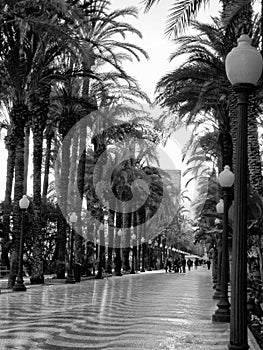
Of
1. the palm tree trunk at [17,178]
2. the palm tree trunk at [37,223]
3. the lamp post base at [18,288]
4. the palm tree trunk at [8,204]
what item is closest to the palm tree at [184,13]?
the palm tree trunk at [17,178]

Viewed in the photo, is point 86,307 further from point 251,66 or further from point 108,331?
point 251,66

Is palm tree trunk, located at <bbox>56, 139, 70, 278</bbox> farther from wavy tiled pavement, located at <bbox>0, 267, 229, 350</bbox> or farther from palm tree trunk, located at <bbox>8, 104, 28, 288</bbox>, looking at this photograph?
wavy tiled pavement, located at <bbox>0, 267, 229, 350</bbox>

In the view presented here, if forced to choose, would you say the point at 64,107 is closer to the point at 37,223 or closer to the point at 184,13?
the point at 37,223

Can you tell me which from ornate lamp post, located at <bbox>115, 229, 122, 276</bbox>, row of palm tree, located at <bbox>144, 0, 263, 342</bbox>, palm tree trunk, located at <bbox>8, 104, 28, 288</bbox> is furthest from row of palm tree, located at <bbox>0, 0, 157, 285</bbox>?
ornate lamp post, located at <bbox>115, 229, 122, 276</bbox>

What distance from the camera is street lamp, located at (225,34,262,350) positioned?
5680 millimetres

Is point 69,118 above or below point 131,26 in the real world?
below

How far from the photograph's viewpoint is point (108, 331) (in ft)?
35.0

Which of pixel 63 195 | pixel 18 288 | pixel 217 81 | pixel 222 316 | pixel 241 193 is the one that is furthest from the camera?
pixel 63 195

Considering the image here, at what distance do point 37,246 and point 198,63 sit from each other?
445 inches

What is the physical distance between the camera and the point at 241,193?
234 inches

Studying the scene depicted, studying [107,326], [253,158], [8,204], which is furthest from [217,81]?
[8,204]

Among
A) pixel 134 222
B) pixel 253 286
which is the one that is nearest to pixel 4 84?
pixel 253 286

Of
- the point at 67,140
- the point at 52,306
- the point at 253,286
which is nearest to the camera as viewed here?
the point at 253,286

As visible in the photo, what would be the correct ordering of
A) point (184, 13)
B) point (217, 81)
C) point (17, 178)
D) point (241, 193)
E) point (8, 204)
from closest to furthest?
point (241, 193)
point (184, 13)
point (217, 81)
point (17, 178)
point (8, 204)
